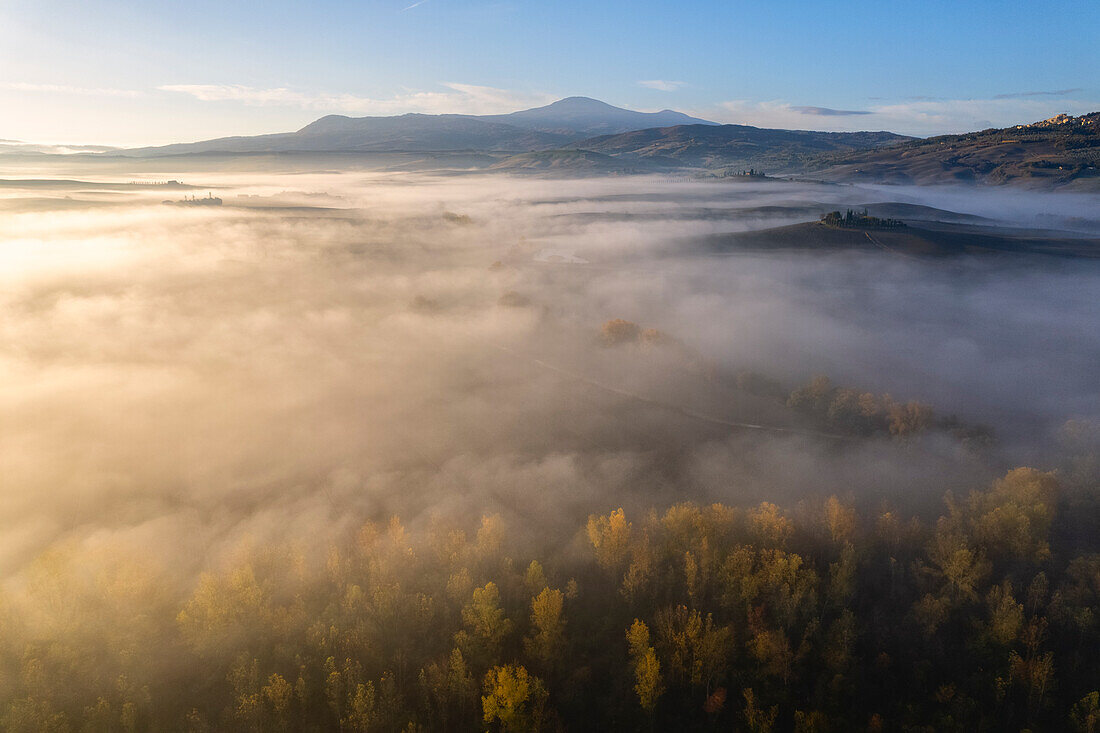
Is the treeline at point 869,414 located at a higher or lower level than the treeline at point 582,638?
higher

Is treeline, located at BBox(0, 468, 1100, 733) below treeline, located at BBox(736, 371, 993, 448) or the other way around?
below

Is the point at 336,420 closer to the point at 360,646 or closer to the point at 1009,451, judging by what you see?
the point at 360,646

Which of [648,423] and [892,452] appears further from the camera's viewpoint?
[648,423]

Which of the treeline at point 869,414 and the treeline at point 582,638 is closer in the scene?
the treeline at point 582,638

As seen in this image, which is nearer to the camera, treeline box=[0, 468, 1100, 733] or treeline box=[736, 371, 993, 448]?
treeline box=[0, 468, 1100, 733]

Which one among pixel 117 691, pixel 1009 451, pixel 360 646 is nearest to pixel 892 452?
pixel 1009 451

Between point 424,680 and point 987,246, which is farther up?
point 987,246

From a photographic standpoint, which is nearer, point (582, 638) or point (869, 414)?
point (582, 638)

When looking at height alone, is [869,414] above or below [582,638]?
above
